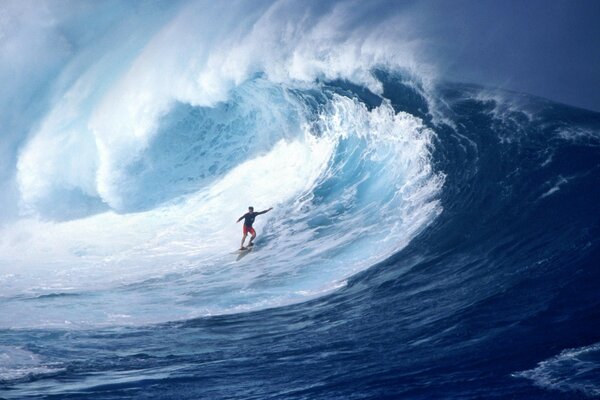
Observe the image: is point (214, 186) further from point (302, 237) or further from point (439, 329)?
point (439, 329)

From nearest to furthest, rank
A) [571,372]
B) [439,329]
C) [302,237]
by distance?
[571,372]
[439,329]
[302,237]

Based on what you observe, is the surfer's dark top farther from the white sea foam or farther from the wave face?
the white sea foam

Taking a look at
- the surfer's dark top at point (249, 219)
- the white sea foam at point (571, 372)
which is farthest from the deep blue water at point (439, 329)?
the surfer's dark top at point (249, 219)

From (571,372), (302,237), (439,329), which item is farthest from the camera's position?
(302,237)

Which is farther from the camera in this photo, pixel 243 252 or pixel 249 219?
pixel 249 219

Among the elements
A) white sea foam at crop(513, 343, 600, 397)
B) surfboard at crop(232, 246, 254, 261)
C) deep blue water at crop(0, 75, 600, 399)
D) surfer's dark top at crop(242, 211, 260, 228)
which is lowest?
white sea foam at crop(513, 343, 600, 397)

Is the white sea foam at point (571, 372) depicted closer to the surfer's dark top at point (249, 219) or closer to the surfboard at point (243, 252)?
the surfboard at point (243, 252)

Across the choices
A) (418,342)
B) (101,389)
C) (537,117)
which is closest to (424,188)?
(537,117)

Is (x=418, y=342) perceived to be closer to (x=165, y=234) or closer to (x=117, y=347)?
(x=117, y=347)

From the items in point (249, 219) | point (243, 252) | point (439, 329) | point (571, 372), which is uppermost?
point (249, 219)

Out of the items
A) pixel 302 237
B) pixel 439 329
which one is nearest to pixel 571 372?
pixel 439 329

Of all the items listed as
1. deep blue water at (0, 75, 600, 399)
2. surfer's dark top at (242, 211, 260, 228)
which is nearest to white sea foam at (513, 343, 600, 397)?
deep blue water at (0, 75, 600, 399)
